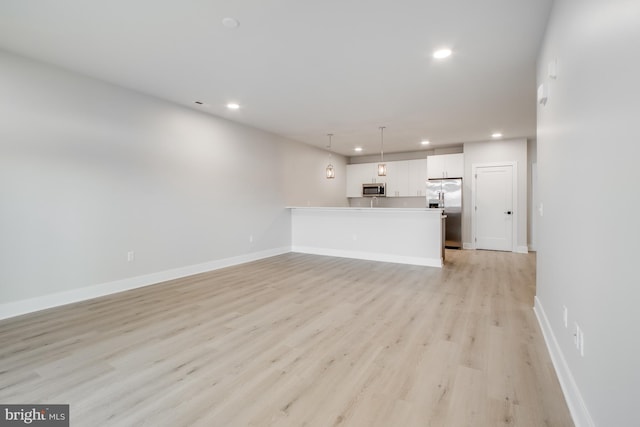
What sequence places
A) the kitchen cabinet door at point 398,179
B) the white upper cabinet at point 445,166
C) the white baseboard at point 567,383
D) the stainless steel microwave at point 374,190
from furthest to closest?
the stainless steel microwave at point 374,190 → the kitchen cabinet door at point 398,179 → the white upper cabinet at point 445,166 → the white baseboard at point 567,383

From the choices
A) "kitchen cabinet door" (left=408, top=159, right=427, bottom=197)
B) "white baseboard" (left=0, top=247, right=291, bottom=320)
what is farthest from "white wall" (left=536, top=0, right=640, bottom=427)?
"kitchen cabinet door" (left=408, top=159, right=427, bottom=197)

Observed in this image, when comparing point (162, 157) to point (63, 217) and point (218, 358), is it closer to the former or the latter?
point (63, 217)

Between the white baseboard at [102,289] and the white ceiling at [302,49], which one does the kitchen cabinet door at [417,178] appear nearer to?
the white ceiling at [302,49]

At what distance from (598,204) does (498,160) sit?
6444 millimetres

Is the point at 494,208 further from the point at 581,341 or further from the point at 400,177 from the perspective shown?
the point at 581,341

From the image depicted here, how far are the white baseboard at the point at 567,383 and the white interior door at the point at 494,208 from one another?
4.89 m

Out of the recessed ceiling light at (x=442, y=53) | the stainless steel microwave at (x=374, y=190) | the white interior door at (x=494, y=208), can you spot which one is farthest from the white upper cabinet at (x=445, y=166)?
the recessed ceiling light at (x=442, y=53)

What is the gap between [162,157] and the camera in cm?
430

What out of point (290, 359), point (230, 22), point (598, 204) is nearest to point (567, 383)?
point (598, 204)

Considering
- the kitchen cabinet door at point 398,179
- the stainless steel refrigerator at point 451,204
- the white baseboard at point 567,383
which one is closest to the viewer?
the white baseboard at point 567,383

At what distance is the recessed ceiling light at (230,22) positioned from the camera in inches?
95.3

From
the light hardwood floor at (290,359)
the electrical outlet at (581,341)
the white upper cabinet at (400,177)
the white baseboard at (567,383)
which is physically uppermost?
the white upper cabinet at (400,177)

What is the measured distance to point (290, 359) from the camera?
216 cm

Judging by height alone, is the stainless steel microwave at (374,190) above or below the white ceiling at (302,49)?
below
